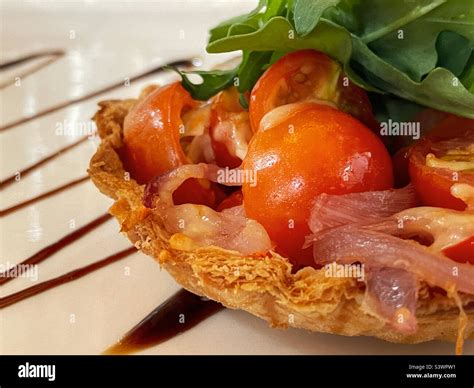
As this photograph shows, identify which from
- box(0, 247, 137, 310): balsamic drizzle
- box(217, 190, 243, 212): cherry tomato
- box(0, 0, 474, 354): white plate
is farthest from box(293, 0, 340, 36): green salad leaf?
box(0, 247, 137, 310): balsamic drizzle

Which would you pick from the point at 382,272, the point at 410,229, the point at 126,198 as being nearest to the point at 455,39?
the point at 410,229

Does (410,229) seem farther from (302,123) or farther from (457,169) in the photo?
(302,123)

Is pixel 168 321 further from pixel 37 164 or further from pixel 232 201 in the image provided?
pixel 37 164

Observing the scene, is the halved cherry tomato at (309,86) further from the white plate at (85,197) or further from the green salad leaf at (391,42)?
the white plate at (85,197)

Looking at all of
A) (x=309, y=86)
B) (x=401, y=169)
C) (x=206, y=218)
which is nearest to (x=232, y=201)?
(x=206, y=218)

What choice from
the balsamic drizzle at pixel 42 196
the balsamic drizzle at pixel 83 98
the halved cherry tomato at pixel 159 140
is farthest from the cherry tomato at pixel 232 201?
the balsamic drizzle at pixel 83 98

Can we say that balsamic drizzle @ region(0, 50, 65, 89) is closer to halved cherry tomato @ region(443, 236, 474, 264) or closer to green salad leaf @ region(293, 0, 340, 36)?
green salad leaf @ region(293, 0, 340, 36)
